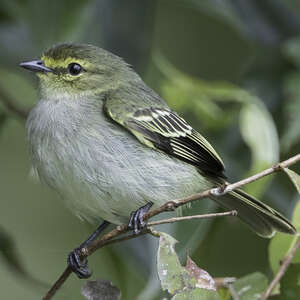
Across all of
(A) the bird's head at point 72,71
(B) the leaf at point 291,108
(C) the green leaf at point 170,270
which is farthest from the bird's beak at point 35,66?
(C) the green leaf at point 170,270

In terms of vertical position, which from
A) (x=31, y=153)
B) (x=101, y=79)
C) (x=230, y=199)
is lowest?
(x=230, y=199)

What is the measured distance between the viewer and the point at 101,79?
150 inches

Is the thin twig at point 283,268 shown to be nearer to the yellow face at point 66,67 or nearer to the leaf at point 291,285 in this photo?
the leaf at point 291,285

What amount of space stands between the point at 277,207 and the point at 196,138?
97cm

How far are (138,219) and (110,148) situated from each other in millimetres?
332

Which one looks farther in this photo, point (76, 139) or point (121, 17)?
point (121, 17)

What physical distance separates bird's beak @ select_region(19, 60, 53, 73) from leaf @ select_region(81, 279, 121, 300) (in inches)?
52.6

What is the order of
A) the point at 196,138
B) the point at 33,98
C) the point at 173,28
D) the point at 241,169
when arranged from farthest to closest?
the point at 173,28 → the point at 33,98 → the point at 241,169 → the point at 196,138

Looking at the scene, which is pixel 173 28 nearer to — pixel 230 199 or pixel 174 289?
pixel 230 199

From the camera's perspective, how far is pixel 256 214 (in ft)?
11.6

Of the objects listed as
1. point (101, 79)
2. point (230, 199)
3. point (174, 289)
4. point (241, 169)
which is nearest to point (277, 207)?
point (241, 169)

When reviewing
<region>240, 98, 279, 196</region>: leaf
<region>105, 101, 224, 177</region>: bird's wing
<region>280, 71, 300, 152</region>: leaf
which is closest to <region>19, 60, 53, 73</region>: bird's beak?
<region>105, 101, 224, 177</region>: bird's wing

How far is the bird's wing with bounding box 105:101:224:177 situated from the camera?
349 centimetres

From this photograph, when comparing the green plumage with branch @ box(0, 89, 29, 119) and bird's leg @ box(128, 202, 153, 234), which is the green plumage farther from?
branch @ box(0, 89, 29, 119)
